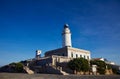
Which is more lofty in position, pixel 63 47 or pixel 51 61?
pixel 63 47

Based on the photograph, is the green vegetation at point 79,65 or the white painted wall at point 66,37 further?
the white painted wall at point 66,37

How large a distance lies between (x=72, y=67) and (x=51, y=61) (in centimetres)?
956

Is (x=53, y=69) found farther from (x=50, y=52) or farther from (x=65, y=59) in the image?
(x=50, y=52)

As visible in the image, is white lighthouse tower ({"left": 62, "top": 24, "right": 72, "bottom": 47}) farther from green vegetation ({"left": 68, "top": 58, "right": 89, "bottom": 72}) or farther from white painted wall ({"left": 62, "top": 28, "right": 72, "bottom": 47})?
green vegetation ({"left": 68, "top": 58, "right": 89, "bottom": 72})

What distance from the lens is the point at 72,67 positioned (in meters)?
33.4

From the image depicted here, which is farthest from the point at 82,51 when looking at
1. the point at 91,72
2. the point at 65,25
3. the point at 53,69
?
the point at 53,69

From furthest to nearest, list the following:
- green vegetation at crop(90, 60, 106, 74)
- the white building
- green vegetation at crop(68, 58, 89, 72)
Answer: the white building, green vegetation at crop(90, 60, 106, 74), green vegetation at crop(68, 58, 89, 72)

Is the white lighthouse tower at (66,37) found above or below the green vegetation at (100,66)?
above

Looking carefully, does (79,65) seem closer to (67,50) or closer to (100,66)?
(100,66)

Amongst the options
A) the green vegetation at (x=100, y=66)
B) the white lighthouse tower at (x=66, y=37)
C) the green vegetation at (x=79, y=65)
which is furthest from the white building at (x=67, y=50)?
the green vegetation at (x=79, y=65)

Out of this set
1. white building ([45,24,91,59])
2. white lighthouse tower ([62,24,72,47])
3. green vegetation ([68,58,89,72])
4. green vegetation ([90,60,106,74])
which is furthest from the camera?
white lighthouse tower ([62,24,72,47])

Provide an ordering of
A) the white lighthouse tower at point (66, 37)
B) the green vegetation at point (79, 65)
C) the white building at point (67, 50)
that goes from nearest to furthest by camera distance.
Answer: the green vegetation at point (79, 65)
the white building at point (67, 50)
the white lighthouse tower at point (66, 37)

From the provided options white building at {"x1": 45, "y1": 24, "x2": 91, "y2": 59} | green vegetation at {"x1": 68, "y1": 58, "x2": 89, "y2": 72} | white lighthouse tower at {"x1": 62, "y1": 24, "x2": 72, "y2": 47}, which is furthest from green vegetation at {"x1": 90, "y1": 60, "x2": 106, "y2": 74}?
white lighthouse tower at {"x1": 62, "y1": 24, "x2": 72, "y2": 47}

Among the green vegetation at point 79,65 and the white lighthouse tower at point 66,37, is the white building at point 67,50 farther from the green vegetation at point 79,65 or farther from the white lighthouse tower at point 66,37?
the green vegetation at point 79,65
